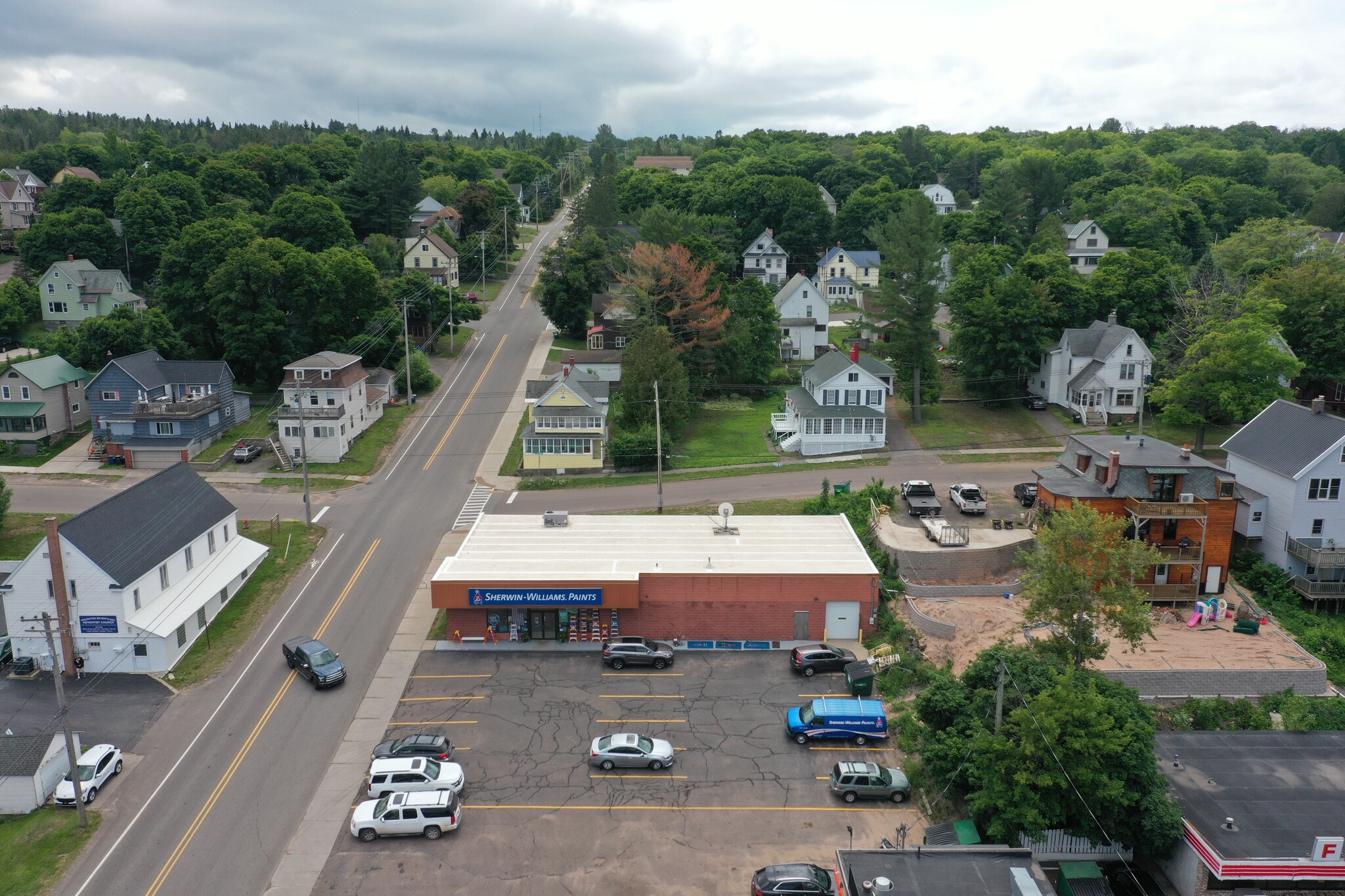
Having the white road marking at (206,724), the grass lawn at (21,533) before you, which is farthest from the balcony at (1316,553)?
the grass lawn at (21,533)

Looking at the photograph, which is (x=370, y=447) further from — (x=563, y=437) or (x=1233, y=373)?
(x=1233, y=373)

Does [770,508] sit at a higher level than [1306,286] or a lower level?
lower

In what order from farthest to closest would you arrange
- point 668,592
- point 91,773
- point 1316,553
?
point 1316,553, point 668,592, point 91,773

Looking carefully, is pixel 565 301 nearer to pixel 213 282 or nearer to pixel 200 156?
pixel 213 282

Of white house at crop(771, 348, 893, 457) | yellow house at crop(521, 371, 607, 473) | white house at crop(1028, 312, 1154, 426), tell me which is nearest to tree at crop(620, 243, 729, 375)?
white house at crop(771, 348, 893, 457)

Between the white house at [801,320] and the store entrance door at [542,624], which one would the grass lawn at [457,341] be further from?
the store entrance door at [542,624]

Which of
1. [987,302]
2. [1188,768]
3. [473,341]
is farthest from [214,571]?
[987,302]

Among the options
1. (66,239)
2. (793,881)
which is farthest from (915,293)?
(66,239)
